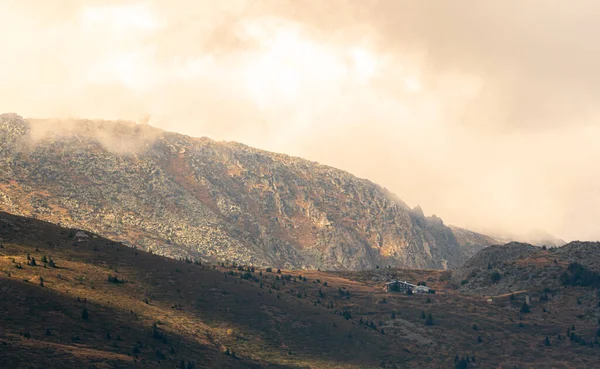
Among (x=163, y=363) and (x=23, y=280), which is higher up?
(x=23, y=280)

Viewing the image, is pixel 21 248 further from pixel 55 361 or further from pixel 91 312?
pixel 55 361

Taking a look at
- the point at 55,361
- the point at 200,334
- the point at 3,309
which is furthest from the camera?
the point at 200,334

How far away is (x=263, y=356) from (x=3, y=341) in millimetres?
72695

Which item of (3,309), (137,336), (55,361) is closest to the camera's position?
(55,361)

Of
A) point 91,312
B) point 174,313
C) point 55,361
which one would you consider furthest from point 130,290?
point 55,361

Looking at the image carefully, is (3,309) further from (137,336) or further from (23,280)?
(137,336)

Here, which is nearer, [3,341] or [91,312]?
[3,341]

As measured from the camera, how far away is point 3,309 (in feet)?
502

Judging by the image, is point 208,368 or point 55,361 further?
point 208,368

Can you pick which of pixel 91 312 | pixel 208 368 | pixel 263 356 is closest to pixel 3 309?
pixel 91 312

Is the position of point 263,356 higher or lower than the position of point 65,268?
lower

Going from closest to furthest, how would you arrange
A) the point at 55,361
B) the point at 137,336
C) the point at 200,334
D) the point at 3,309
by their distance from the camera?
the point at 55,361, the point at 3,309, the point at 137,336, the point at 200,334

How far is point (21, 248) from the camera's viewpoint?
196 meters

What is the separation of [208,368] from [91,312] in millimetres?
29163
